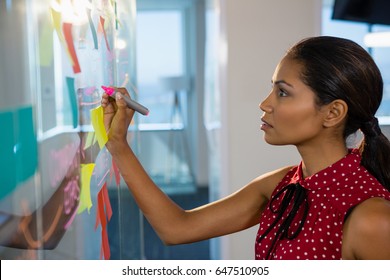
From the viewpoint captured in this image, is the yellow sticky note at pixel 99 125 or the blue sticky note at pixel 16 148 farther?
the yellow sticky note at pixel 99 125

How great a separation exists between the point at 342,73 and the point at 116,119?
0.46m

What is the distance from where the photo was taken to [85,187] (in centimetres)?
121

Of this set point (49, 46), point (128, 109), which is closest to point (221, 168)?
point (128, 109)

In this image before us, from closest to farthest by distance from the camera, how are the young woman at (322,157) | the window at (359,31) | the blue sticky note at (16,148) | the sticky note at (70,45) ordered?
1. the blue sticky note at (16,148)
2. the sticky note at (70,45)
3. the young woman at (322,157)
4. the window at (359,31)

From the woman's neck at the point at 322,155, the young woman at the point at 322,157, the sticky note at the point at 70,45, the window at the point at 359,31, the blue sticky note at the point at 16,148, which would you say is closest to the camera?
the blue sticky note at the point at 16,148

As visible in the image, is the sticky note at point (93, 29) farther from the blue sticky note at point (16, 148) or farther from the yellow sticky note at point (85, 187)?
the blue sticky note at point (16, 148)

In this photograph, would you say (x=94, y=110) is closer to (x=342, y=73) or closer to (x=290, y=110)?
(x=290, y=110)

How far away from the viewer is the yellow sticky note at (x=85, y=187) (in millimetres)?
1187

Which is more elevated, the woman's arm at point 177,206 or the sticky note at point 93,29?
the sticky note at point 93,29

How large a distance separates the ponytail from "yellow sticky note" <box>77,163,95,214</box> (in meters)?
0.57

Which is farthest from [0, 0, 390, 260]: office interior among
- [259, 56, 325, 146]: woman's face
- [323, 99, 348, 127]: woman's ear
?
[323, 99, 348, 127]: woman's ear

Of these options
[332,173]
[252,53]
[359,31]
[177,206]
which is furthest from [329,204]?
[359,31]

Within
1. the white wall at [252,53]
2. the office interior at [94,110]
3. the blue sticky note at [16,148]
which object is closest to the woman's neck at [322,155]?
the office interior at [94,110]

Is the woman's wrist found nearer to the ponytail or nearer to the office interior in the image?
the office interior
